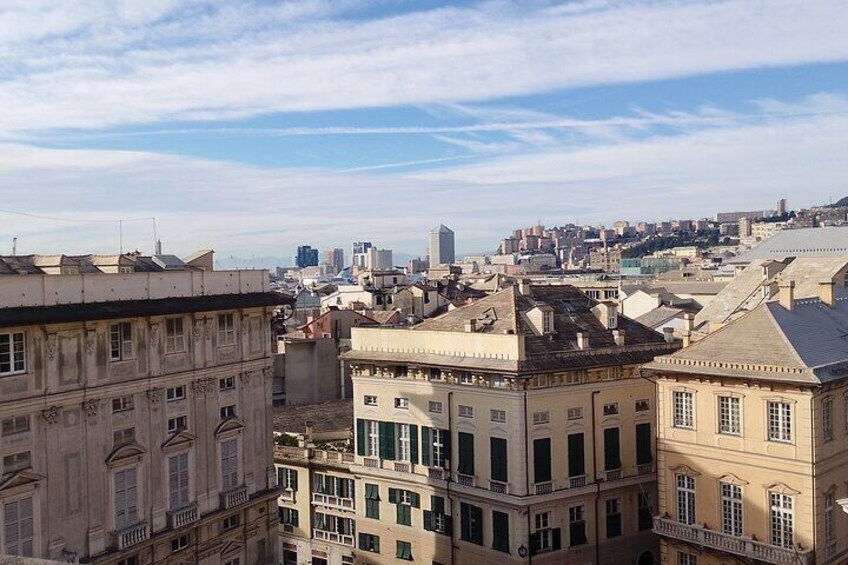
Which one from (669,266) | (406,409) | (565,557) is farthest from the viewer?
(669,266)

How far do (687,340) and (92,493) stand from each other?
100ft

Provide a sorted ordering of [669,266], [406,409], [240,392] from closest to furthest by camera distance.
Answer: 1. [240,392]
2. [406,409]
3. [669,266]

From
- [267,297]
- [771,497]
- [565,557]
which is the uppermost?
[267,297]

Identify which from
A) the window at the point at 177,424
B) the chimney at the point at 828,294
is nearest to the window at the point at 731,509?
the chimney at the point at 828,294

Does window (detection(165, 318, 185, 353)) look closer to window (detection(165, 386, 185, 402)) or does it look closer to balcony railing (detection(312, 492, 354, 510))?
window (detection(165, 386, 185, 402))

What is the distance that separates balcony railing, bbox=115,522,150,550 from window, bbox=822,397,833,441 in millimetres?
28402

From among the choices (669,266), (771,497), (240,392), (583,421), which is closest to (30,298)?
(240,392)

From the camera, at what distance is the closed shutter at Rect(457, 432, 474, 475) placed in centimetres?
4775

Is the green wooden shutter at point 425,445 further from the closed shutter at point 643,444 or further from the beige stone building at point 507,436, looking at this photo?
the closed shutter at point 643,444

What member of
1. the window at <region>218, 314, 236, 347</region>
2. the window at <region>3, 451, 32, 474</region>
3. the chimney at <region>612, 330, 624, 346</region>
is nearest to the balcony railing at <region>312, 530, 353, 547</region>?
the window at <region>218, 314, 236, 347</region>

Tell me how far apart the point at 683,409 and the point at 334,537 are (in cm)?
2427

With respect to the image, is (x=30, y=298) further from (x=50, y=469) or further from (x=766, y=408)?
(x=766, y=408)

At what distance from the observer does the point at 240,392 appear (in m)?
42.3

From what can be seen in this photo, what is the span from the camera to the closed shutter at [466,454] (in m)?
47.8
